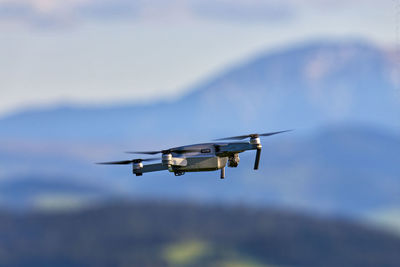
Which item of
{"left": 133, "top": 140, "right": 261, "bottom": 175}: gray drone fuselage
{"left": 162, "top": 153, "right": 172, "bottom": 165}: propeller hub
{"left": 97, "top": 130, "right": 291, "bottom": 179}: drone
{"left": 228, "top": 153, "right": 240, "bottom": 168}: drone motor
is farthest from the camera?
{"left": 228, "top": 153, "right": 240, "bottom": 168}: drone motor

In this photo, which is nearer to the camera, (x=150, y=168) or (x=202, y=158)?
(x=202, y=158)

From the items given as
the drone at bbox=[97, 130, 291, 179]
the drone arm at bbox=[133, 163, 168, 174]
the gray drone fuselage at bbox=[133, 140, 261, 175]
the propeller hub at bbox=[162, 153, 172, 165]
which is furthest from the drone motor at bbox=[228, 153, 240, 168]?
the drone arm at bbox=[133, 163, 168, 174]

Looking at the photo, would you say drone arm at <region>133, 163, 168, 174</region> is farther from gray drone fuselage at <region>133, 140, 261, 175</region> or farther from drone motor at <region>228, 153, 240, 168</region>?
drone motor at <region>228, 153, 240, 168</region>

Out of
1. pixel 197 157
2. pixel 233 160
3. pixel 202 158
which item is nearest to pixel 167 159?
pixel 197 157

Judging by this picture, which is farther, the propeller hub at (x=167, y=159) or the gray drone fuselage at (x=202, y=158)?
the gray drone fuselage at (x=202, y=158)

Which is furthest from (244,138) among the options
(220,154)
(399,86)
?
(399,86)

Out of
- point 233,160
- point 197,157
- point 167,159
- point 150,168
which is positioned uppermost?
point 167,159

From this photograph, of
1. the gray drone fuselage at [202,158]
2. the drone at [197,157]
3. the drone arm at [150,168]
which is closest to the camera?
the drone at [197,157]

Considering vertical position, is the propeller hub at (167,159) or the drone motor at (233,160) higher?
the propeller hub at (167,159)

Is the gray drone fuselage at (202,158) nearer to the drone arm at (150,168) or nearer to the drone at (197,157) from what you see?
the drone at (197,157)

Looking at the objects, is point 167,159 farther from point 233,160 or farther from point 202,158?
point 233,160

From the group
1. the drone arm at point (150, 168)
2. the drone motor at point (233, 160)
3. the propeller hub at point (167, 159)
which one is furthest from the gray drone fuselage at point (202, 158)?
the drone motor at point (233, 160)
